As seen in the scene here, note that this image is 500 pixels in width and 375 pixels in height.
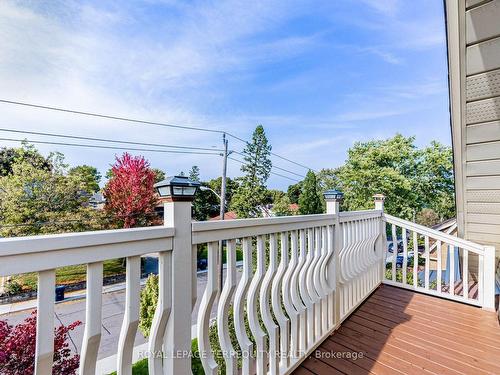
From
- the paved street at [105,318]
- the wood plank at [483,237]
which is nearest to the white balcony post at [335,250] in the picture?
the wood plank at [483,237]

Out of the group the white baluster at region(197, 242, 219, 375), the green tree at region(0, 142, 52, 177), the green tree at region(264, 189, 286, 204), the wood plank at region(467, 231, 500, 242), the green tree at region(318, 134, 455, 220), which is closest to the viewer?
the white baluster at region(197, 242, 219, 375)

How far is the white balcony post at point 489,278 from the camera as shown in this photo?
2768 mm

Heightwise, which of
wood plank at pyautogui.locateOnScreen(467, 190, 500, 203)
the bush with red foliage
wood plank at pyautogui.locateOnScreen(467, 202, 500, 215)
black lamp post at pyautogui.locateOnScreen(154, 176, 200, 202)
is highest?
black lamp post at pyautogui.locateOnScreen(154, 176, 200, 202)

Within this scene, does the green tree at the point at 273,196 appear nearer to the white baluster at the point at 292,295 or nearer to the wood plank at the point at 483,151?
the wood plank at the point at 483,151

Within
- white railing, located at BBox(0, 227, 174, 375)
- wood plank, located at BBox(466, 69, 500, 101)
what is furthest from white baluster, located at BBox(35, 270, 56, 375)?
wood plank, located at BBox(466, 69, 500, 101)

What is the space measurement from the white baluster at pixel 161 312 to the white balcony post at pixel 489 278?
3.45 m

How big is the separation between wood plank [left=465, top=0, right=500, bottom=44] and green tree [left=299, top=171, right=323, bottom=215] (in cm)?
1675

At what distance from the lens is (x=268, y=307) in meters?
1.53

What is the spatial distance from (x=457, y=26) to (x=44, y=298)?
235 centimetres

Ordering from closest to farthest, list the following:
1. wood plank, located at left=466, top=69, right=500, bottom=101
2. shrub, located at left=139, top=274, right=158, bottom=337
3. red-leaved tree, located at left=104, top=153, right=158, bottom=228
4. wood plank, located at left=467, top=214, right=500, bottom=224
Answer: wood plank, located at left=466, top=69, right=500, bottom=101, wood plank, located at left=467, top=214, right=500, bottom=224, shrub, located at left=139, top=274, right=158, bottom=337, red-leaved tree, located at left=104, top=153, right=158, bottom=228

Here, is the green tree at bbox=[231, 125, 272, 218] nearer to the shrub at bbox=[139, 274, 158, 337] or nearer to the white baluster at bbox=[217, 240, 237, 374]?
the shrub at bbox=[139, 274, 158, 337]

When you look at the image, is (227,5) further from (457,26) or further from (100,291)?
(100,291)

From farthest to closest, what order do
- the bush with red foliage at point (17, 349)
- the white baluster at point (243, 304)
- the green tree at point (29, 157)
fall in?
the green tree at point (29, 157)
the bush with red foliage at point (17, 349)
the white baluster at point (243, 304)

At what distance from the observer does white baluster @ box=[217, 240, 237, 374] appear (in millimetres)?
1218
